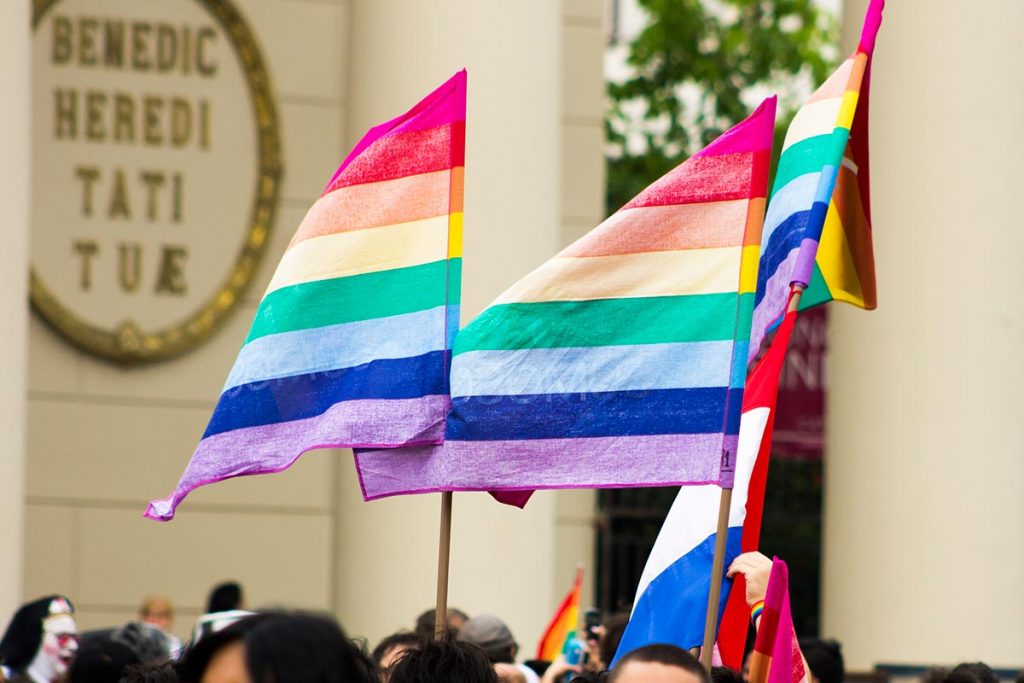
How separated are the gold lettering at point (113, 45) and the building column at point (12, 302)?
2.57m

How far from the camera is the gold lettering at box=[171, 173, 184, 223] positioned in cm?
1355

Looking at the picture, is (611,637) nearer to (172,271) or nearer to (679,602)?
(679,602)

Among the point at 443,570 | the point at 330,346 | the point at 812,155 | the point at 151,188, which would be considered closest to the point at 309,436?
the point at 330,346

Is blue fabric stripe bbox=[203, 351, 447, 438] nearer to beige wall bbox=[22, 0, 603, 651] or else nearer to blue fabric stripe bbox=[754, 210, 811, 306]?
blue fabric stripe bbox=[754, 210, 811, 306]

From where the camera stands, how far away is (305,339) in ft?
21.1

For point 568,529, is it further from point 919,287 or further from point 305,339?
point 305,339

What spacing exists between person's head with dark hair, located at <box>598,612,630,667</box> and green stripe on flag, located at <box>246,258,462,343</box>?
2016 millimetres

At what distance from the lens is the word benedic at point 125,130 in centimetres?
1338

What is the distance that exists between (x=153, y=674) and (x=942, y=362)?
6572 mm

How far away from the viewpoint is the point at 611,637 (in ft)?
26.2

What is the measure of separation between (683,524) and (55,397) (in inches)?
309

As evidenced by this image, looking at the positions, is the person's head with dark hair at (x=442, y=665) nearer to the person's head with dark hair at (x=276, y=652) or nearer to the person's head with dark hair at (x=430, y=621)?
the person's head with dark hair at (x=430, y=621)

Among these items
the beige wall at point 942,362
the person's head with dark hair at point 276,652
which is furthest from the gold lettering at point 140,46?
the person's head with dark hair at point 276,652

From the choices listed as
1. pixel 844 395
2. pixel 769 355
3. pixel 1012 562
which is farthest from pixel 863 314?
pixel 769 355
